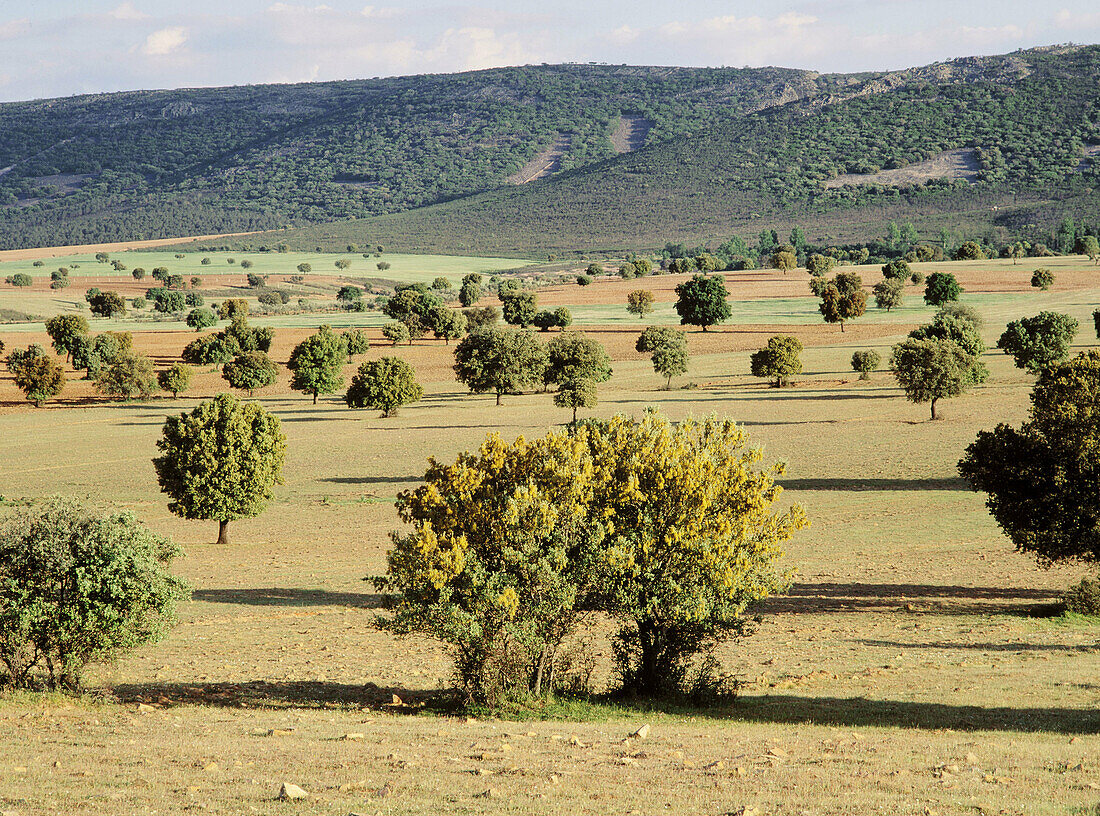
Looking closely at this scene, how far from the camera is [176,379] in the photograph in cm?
9825

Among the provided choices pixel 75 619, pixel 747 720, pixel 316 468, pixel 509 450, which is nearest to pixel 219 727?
pixel 75 619

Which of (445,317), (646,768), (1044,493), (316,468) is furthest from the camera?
(445,317)

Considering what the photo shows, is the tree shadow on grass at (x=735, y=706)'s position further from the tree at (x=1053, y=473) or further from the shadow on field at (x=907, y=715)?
the tree at (x=1053, y=473)

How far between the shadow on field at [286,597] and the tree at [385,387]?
4667cm

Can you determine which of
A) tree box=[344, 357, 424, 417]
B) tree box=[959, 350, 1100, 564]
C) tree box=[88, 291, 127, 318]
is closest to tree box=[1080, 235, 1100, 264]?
tree box=[344, 357, 424, 417]

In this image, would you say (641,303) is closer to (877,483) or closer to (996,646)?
(877,483)

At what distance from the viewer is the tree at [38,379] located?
310 ft

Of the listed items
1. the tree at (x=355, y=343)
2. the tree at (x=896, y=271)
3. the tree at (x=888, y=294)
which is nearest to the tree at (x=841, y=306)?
the tree at (x=888, y=294)

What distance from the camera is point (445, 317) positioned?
5138 inches

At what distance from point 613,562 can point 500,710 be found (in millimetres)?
3700

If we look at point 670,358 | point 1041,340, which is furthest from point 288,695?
point 1041,340

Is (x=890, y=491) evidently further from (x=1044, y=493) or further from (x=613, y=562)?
(x=613, y=562)

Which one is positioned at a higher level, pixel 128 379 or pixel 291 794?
pixel 128 379

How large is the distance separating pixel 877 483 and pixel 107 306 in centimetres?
15215
